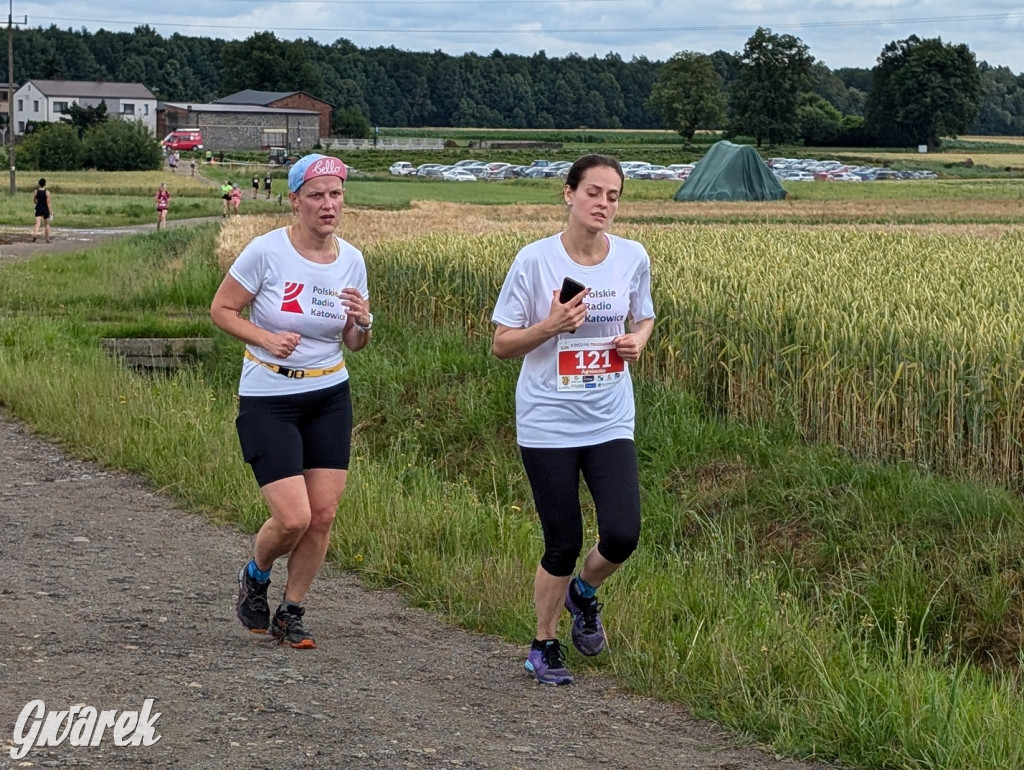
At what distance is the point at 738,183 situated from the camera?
2601 inches

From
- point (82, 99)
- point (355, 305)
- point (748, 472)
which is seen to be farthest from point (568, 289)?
point (82, 99)

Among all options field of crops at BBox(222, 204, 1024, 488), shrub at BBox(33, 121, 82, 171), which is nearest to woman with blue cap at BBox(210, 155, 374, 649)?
field of crops at BBox(222, 204, 1024, 488)

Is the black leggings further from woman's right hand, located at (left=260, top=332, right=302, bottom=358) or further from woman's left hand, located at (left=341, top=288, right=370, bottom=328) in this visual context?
woman's right hand, located at (left=260, top=332, right=302, bottom=358)

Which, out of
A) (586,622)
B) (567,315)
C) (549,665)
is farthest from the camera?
(586,622)

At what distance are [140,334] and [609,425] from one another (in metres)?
13.3

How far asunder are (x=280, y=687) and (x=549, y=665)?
1060 mm

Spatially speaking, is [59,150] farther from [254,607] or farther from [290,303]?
[290,303]

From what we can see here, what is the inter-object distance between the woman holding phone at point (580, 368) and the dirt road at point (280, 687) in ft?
1.57

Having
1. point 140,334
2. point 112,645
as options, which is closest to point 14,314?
point 140,334

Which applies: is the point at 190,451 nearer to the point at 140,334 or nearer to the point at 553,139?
the point at 140,334

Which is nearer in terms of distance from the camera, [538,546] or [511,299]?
[511,299]

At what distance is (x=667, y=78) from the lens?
505 feet

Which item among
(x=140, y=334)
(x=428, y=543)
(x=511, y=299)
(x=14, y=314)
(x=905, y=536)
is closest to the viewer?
(x=511, y=299)

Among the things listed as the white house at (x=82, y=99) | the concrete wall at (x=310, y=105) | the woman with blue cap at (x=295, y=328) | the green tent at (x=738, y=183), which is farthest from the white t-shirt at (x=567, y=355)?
the white house at (x=82, y=99)
